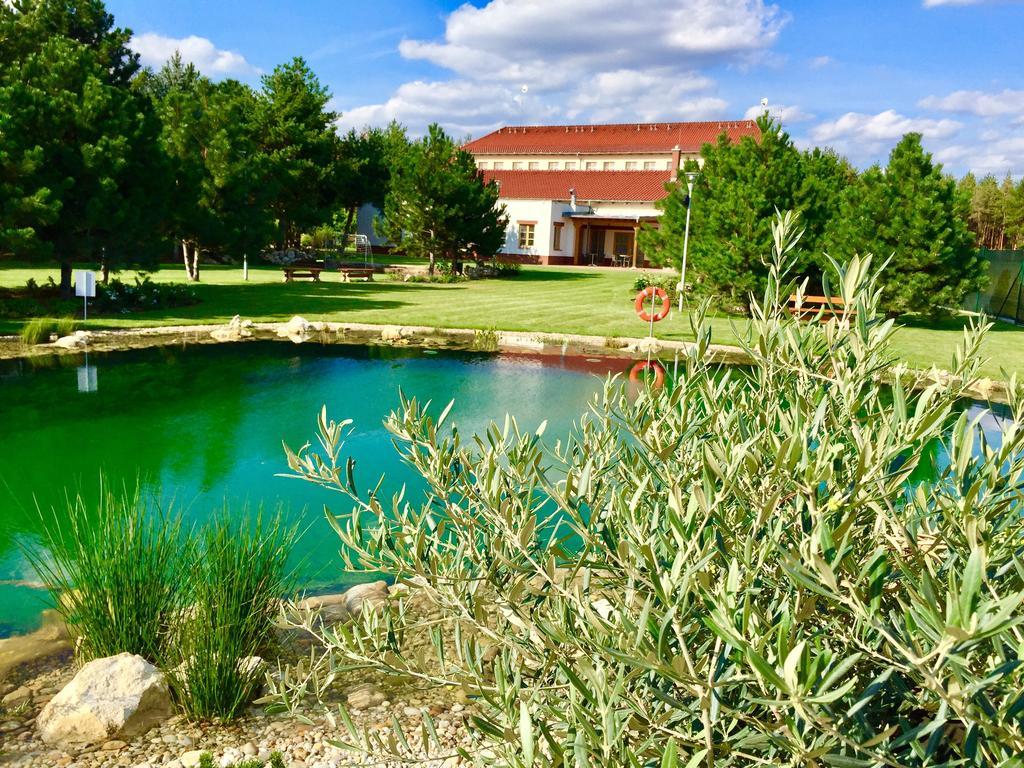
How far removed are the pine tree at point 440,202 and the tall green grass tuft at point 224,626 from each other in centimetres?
2394

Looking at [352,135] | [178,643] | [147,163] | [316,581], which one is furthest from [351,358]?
[352,135]

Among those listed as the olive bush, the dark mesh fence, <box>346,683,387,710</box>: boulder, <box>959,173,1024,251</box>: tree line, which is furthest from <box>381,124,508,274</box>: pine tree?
<box>959,173,1024,251</box>: tree line

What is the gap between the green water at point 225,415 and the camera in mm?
6801

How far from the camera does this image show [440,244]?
28.2 metres

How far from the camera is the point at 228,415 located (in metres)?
10.1

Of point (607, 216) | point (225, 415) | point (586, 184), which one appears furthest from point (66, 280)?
point (586, 184)

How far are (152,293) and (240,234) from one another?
4188 millimetres

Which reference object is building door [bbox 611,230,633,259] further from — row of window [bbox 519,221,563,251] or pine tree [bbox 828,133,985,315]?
pine tree [bbox 828,133,985,315]

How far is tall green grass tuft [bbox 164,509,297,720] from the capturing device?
3.48 meters

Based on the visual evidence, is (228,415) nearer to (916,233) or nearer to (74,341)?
(74,341)

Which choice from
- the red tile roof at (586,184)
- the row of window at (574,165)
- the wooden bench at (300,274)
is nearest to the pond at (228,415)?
the wooden bench at (300,274)

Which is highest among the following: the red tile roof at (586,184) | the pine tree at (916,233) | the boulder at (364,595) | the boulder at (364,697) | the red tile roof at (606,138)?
the red tile roof at (606,138)

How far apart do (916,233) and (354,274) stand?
54.7 feet

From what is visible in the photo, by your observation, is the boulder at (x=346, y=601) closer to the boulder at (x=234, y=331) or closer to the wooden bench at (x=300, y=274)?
the boulder at (x=234, y=331)
